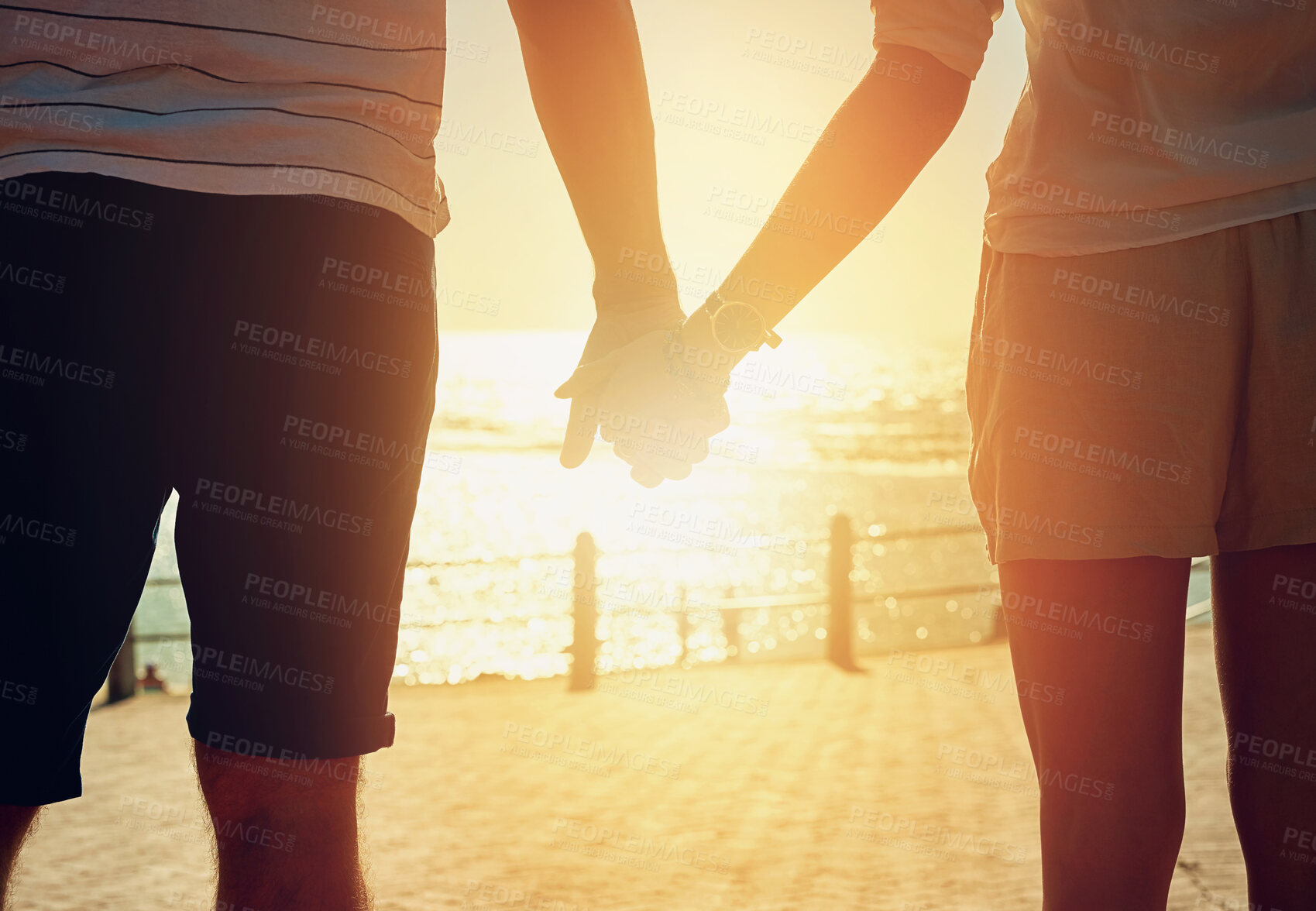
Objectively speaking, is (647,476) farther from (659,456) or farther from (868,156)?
(868,156)

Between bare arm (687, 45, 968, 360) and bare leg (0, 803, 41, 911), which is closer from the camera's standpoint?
bare leg (0, 803, 41, 911)

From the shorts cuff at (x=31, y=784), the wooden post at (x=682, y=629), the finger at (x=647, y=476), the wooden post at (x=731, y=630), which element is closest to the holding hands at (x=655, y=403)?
the finger at (x=647, y=476)

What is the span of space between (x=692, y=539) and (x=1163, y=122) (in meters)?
20.9

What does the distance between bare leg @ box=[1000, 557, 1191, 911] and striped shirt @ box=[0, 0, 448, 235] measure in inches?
43.7

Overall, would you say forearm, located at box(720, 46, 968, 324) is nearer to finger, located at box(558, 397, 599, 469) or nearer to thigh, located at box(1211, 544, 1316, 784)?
finger, located at box(558, 397, 599, 469)

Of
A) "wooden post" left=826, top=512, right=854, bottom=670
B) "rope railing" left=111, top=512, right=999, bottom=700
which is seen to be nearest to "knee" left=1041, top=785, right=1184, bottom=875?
"rope railing" left=111, top=512, right=999, bottom=700

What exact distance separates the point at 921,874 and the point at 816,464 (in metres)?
50.5

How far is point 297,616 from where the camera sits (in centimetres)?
133

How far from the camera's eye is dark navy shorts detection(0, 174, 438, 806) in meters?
1.30

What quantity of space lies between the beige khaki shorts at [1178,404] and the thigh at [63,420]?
1.19 metres

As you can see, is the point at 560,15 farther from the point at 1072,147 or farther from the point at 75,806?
the point at 75,806

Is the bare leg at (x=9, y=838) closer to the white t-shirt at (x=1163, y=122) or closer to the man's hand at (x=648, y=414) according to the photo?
the man's hand at (x=648, y=414)

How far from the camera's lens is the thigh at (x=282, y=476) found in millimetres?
1328

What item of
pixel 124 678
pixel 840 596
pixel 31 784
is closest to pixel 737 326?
pixel 31 784
